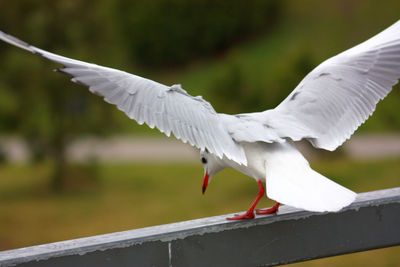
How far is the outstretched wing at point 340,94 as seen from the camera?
2.49 metres

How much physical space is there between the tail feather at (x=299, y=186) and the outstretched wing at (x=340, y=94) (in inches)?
4.7

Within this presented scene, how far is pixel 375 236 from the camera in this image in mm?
A: 2047

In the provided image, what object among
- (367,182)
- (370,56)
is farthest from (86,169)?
(370,56)

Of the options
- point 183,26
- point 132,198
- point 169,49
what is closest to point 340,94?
point 132,198

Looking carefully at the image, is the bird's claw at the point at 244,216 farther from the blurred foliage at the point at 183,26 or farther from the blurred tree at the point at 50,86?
the blurred foliage at the point at 183,26

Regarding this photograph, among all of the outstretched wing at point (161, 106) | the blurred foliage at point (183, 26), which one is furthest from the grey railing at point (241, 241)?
the blurred foliage at point (183, 26)

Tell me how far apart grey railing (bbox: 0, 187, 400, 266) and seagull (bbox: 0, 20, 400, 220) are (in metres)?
0.09

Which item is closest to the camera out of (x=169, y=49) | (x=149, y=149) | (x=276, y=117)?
(x=276, y=117)

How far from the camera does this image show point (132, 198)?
8.56 m

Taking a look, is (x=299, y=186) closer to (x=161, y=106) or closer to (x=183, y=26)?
(x=161, y=106)

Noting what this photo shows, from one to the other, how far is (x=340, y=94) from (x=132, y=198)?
20.2 ft

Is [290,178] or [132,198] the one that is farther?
[132,198]

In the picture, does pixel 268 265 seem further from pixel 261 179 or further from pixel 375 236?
pixel 261 179

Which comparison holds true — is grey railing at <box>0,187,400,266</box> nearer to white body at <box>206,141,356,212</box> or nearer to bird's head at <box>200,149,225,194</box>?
→ white body at <box>206,141,356,212</box>
